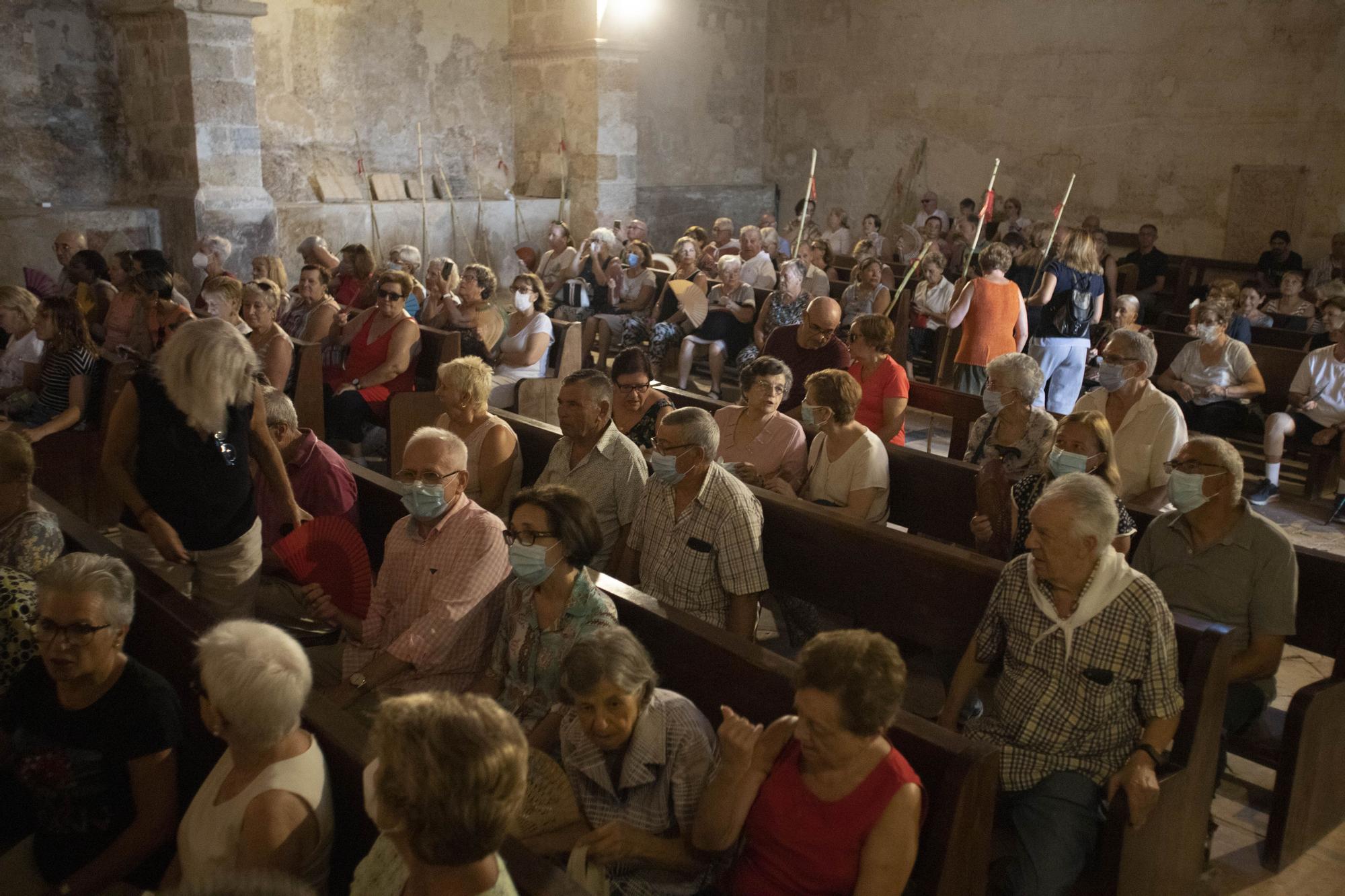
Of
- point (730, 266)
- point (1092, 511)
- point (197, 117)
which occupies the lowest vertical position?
point (730, 266)

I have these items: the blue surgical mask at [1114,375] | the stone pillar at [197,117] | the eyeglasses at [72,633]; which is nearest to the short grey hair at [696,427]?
the eyeglasses at [72,633]

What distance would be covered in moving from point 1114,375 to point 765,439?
139 cm

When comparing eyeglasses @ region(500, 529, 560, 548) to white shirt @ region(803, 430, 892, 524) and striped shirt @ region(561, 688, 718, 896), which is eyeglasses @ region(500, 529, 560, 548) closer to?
striped shirt @ region(561, 688, 718, 896)

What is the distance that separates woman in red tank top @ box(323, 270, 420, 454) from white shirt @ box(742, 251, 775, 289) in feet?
12.0

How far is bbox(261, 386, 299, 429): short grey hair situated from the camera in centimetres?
376

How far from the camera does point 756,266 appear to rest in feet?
30.9

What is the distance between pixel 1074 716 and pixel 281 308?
19.6 ft

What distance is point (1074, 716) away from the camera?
256 centimetres

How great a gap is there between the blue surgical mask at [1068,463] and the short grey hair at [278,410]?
2.38 meters

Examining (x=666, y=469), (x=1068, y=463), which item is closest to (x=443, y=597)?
(x=666, y=469)

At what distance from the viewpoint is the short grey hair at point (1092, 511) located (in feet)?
8.27

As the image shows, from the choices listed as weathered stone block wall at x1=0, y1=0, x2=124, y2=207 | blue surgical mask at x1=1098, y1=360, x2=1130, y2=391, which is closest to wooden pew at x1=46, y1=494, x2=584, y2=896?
blue surgical mask at x1=1098, y1=360, x2=1130, y2=391

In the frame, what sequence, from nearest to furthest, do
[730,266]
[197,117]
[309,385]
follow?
[309,385] < [730,266] < [197,117]

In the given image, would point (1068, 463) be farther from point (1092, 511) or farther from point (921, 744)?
point (921, 744)
